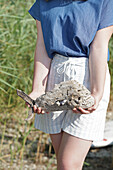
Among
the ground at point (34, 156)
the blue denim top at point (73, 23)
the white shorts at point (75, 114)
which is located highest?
the blue denim top at point (73, 23)

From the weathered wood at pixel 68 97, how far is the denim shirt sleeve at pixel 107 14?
33 centimetres

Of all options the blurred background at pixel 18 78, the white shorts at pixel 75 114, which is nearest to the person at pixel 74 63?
the white shorts at pixel 75 114

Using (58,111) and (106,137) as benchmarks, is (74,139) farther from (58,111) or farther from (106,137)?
(106,137)

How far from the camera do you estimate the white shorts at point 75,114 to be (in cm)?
148

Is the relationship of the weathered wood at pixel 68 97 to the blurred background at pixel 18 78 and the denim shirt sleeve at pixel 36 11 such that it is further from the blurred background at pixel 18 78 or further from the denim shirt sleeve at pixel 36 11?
the blurred background at pixel 18 78

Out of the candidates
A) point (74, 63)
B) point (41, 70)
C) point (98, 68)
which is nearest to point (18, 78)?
point (41, 70)

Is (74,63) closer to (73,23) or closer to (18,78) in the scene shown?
(73,23)

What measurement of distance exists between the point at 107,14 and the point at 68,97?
46 centimetres

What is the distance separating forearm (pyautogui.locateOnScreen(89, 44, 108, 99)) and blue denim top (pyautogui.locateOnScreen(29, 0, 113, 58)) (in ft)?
0.20

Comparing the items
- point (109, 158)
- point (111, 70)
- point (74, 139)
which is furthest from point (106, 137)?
point (74, 139)

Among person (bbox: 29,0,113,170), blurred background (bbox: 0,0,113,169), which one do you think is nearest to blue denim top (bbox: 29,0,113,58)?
person (bbox: 29,0,113,170)

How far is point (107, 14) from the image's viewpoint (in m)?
1.42

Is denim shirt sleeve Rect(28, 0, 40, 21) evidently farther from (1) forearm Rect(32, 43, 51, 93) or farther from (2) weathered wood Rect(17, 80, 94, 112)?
(2) weathered wood Rect(17, 80, 94, 112)

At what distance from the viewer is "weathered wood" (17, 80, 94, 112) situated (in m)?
1.33
